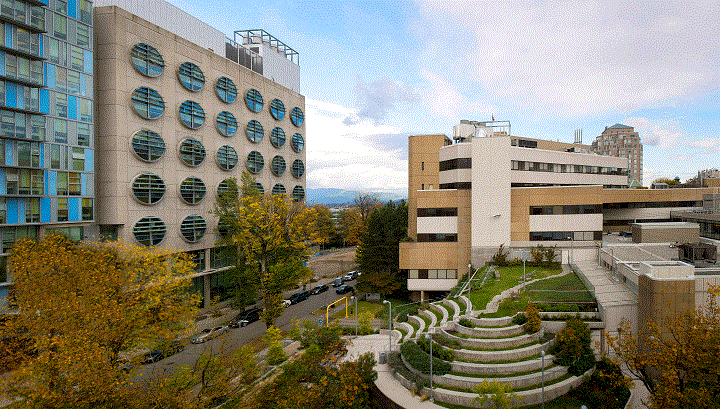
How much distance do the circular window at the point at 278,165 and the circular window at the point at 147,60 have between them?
18223 millimetres

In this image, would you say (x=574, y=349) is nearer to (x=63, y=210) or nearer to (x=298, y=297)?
(x=298, y=297)

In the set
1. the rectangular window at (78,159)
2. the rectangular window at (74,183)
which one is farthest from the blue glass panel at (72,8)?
the rectangular window at (74,183)

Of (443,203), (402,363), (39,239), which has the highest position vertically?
(443,203)

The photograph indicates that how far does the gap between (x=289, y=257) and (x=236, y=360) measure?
18359 mm

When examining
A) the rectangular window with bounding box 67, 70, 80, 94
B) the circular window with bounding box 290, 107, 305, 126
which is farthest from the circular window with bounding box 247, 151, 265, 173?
the rectangular window with bounding box 67, 70, 80, 94

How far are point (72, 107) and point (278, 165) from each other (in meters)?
24.9

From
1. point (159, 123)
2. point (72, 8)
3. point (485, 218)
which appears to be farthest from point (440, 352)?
point (72, 8)

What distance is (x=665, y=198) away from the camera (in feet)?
169

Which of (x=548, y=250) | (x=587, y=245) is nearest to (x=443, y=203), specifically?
(x=548, y=250)

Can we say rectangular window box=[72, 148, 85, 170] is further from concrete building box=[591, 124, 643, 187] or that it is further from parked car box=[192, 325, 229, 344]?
concrete building box=[591, 124, 643, 187]

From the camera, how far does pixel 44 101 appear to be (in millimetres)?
27609

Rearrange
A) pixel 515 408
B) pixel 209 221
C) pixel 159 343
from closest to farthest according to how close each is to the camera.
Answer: pixel 515 408, pixel 159 343, pixel 209 221

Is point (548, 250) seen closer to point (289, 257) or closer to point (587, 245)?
point (587, 245)

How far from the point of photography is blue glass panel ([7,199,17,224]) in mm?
25922
